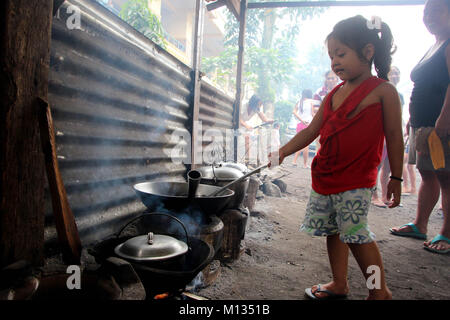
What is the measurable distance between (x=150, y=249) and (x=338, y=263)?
61.8 inches

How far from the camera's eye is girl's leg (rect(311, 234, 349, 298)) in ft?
7.32

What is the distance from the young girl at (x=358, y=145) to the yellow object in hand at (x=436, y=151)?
1.96 meters

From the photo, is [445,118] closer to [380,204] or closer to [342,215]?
[342,215]

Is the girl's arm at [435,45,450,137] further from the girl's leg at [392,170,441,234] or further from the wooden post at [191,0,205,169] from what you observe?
the wooden post at [191,0,205,169]

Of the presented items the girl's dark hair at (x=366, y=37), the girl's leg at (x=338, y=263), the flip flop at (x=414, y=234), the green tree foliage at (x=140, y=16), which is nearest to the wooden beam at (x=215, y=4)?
the green tree foliage at (x=140, y=16)

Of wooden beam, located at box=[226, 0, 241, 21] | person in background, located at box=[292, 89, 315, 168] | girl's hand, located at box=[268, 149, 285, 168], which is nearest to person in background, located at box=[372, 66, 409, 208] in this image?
person in background, located at box=[292, 89, 315, 168]

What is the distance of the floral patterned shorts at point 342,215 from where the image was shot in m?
1.95

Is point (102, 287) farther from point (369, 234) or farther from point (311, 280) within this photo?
point (311, 280)

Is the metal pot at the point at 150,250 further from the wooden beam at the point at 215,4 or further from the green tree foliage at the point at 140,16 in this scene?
the green tree foliage at the point at 140,16

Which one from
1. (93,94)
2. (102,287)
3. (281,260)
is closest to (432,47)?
(281,260)

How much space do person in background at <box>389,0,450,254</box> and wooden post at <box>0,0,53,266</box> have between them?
14.0 feet

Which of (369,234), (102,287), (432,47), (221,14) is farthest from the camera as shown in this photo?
(221,14)

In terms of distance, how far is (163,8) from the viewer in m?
13.8
